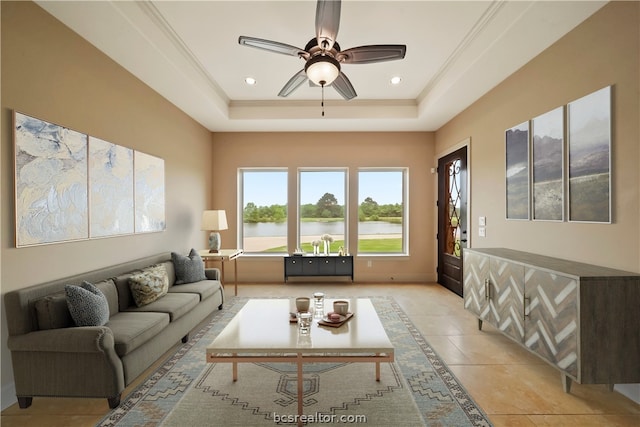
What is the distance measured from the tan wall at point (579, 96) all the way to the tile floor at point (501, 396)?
3.23 feet

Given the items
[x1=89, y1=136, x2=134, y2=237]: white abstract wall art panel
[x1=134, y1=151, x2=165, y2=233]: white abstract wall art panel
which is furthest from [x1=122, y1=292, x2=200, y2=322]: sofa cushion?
[x1=134, y1=151, x2=165, y2=233]: white abstract wall art panel

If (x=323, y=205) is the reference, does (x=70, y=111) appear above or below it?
above

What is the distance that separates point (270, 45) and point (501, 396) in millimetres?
3138

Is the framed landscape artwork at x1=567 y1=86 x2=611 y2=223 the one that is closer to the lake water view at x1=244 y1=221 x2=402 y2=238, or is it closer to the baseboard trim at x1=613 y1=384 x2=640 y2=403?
the baseboard trim at x1=613 y1=384 x2=640 y2=403

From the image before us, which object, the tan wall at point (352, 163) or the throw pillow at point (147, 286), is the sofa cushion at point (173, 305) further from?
the tan wall at point (352, 163)

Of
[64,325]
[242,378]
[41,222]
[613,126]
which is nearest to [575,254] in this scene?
[613,126]

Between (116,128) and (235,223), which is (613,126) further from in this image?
(235,223)

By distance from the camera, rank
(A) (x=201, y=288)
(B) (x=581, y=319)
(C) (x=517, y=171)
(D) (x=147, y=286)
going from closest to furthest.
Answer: (B) (x=581, y=319) < (D) (x=147, y=286) < (C) (x=517, y=171) < (A) (x=201, y=288)

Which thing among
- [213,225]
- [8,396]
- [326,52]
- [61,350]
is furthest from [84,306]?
Answer: [213,225]

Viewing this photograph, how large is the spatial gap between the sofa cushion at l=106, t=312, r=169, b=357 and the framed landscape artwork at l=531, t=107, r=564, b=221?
145 inches

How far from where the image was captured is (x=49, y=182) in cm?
240

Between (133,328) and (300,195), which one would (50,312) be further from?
(300,195)

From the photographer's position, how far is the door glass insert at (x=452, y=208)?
197 inches

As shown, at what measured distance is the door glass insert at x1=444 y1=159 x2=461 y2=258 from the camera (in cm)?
500
